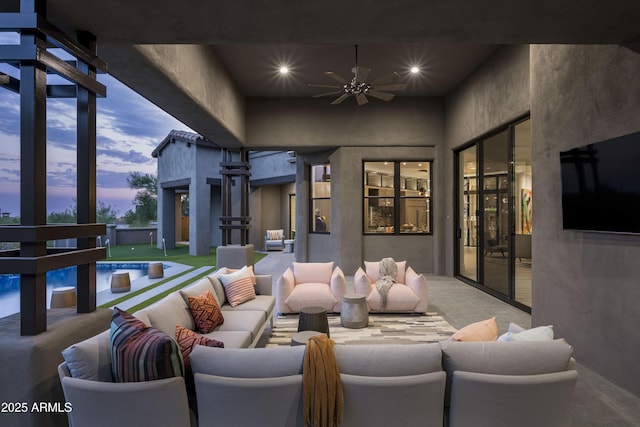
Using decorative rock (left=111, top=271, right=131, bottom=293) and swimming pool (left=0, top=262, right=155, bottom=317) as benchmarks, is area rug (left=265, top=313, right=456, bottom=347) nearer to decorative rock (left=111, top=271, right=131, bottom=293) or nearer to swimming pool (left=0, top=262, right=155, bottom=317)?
decorative rock (left=111, top=271, right=131, bottom=293)

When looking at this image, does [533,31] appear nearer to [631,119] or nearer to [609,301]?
[631,119]

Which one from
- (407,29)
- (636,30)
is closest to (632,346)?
(636,30)

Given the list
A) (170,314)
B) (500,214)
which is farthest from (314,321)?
(500,214)

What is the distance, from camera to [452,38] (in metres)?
2.95

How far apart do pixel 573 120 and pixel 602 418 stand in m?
2.68

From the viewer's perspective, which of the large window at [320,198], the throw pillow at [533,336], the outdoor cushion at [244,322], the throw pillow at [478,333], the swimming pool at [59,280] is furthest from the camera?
the large window at [320,198]

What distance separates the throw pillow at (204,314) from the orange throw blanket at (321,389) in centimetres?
175

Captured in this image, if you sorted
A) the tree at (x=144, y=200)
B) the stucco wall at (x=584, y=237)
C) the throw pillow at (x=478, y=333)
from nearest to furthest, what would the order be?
the throw pillow at (x=478, y=333) < the stucco wall at (x=584, y=237) < the tree at (x=144, y=200)

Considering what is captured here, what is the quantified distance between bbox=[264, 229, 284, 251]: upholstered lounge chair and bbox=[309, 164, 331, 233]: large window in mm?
5719

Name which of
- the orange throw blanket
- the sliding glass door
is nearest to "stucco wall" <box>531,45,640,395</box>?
the sliding glass door

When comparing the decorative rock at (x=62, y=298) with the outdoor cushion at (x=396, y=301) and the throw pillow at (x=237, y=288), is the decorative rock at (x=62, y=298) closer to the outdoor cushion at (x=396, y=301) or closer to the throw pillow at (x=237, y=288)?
the throw pillow at (x=237, y=288)

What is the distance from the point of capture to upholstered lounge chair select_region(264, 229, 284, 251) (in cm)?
1524

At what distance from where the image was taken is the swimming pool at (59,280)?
7012 mm

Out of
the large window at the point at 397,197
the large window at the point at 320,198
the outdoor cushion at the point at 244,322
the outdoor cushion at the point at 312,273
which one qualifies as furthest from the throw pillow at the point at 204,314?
the large window at the point at 320,198
